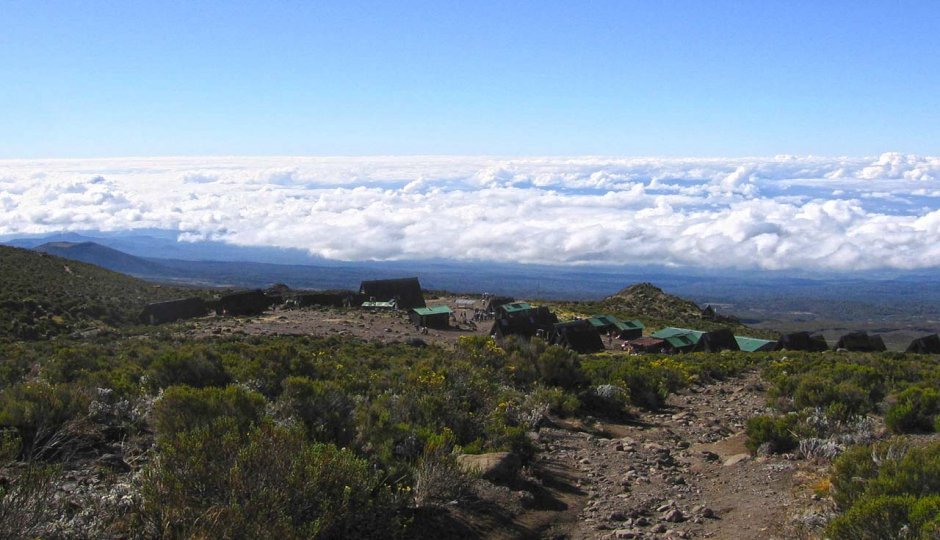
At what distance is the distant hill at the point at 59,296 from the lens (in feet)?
110

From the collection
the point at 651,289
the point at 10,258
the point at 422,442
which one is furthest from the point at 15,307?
the point at 651,289

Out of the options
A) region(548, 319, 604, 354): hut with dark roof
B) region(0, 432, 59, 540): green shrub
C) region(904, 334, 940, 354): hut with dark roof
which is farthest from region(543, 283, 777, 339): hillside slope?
region(0, 432, 59, 540): green shrub

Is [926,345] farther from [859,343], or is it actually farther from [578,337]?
[578,337]

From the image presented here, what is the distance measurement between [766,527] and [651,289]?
72.6 m

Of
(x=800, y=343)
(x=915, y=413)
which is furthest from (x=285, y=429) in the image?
(x=800, y=343)

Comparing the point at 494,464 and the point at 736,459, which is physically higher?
the point at 494,464

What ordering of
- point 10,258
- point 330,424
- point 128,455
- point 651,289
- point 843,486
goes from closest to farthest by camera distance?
point 843,486 < point 128,455 < point 330,424 < point 10,258 < point 651,289

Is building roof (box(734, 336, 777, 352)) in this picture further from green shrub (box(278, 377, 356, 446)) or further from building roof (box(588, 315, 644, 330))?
green shrub (box(278, 377, 356, 446))

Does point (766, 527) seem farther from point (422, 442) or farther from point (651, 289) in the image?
point (651, 289)

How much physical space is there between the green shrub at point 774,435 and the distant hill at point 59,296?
3196 cm

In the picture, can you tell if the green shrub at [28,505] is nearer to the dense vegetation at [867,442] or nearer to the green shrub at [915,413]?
the dense vegetation at [867,442]

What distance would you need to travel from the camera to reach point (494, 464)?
7.78 meters

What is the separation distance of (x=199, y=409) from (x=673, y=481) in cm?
594

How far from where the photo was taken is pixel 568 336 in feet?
114
